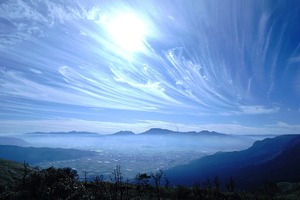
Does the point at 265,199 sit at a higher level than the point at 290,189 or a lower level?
higher

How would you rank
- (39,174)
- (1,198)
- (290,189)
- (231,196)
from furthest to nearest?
(290,189)
(231,196)
(39,174)
(1,198)

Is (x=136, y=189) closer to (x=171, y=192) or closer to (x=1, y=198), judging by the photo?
(x=171, y=192)

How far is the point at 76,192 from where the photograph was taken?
34.4m

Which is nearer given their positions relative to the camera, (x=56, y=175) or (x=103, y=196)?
(x=103, y=196)

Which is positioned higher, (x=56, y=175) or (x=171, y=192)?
(x=56, y=175)

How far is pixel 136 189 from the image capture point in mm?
46562

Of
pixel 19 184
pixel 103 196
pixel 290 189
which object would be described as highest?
pixel 19 184

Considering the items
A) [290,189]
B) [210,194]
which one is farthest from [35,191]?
[290,189]

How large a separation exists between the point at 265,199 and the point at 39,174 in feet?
133

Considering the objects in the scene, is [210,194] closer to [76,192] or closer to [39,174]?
[76,192]

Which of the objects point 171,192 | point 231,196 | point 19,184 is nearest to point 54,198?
point 19,184

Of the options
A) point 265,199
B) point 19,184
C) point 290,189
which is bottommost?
point 290,189

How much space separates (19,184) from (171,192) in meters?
25.9

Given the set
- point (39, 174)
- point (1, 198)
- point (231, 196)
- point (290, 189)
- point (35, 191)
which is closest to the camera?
point (1, 198)
